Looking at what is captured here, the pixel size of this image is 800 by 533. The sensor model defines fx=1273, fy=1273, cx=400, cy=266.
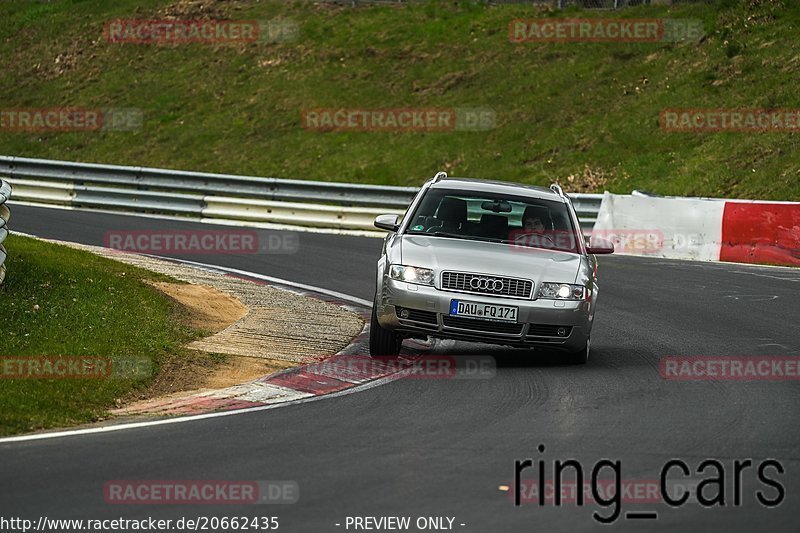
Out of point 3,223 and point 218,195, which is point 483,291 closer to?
point 3,223

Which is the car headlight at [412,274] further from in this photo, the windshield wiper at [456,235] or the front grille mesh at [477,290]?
the windshield wiper at [456,235]

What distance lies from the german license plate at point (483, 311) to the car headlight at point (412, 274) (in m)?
0.31

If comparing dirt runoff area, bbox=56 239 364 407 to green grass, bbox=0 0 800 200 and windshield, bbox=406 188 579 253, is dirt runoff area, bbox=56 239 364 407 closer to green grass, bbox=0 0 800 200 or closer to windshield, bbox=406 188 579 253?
windshield, bbox=406 188 579 253

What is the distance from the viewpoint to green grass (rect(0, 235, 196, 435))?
29.9 ft

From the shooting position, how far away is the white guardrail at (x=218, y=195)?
25.0 metres

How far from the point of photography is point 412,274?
10.9m

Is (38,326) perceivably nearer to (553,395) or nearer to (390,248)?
(390,248)

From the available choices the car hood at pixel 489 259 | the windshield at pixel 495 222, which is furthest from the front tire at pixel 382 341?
the windshield at pixel 495 222

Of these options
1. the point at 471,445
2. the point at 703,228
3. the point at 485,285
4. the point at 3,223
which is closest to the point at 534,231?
the point at 485,285

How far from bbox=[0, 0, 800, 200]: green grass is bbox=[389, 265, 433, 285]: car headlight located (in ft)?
53.2

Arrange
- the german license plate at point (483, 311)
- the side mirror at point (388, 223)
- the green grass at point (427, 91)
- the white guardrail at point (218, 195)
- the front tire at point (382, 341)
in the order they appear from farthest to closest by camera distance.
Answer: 1. the green grass at point (427, 91)
2. the white guardrail at point (218, 195)
3. the side mirror at point (388, 223)
4. the front tire at point (382, 341)
5. the german license plate at point (483, 311)

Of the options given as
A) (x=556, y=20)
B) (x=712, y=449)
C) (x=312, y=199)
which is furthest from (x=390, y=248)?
(x=556, y=20)

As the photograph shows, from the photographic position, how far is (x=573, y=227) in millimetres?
12102

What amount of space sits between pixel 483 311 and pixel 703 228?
452 inches
